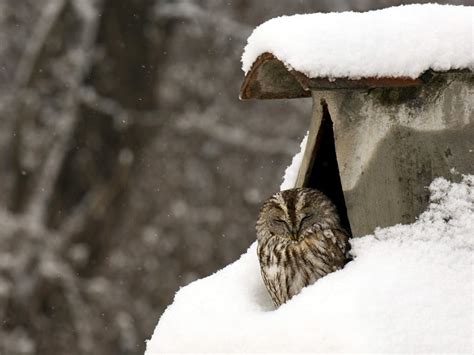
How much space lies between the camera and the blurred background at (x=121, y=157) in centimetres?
883

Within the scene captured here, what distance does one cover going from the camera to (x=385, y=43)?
3201 mm

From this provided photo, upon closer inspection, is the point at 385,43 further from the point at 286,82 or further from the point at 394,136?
the point at 286,82

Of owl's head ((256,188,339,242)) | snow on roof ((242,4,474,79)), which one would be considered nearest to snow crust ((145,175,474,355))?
owl's head ((256,188,339,242))

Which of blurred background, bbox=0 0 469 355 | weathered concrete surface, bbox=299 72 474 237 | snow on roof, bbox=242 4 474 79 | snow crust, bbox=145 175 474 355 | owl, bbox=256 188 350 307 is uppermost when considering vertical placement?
blurred background, bbox=0 0 469 355

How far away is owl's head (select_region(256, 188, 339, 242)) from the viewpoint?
364 centimetres

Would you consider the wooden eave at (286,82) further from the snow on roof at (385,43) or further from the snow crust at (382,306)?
the snow crust at (382,306)

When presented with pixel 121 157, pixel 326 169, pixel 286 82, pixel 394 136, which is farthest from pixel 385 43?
pixel 121 157

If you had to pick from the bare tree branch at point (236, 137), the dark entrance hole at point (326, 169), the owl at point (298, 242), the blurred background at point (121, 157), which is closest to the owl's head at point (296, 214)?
the owl at point (298, 242)

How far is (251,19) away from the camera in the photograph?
11.5 m

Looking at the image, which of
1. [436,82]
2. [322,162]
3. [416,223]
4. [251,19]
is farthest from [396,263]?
[251,19]

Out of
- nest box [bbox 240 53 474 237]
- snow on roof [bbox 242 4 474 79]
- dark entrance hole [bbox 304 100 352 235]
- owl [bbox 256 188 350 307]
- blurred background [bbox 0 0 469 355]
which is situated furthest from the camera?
blurred background [bbox 0 0 469 355]

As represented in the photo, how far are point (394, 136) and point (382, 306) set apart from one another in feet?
1.83

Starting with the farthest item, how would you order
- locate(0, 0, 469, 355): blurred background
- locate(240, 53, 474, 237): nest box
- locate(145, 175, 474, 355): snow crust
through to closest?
locate(0, 0, 469, 355): blurred background, locate(240, 53, 474, 237): nest box, locate(145, 175, 474, 355): snow crust

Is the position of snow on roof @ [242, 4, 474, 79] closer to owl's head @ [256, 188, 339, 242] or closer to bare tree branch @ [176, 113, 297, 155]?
owl's head @ [256, 188, 339, 242]
